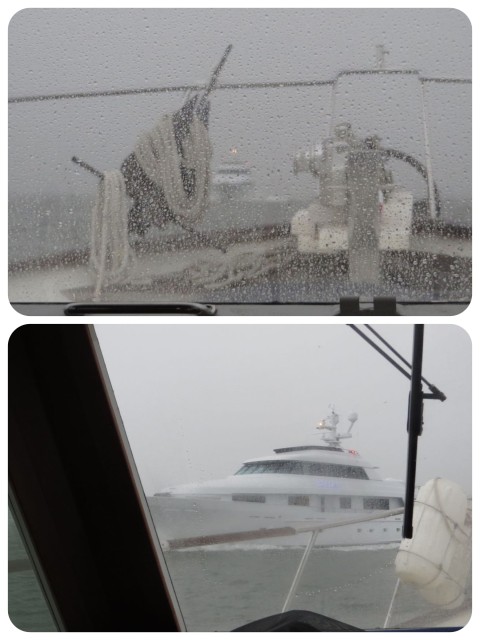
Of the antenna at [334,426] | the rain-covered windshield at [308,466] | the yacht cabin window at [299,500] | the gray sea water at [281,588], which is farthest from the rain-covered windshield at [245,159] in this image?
the gray sea water at [281,588]

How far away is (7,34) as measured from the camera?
1.79m

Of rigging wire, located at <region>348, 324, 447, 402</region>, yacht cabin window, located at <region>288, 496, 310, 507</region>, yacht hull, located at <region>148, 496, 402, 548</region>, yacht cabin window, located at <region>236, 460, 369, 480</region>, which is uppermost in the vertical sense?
rigging wire, located at <region>348, 324, 447, 402</region>

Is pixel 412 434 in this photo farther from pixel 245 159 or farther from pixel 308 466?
pixel 245 159

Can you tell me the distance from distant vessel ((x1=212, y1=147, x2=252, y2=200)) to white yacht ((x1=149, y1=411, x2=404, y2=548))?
1.41ft

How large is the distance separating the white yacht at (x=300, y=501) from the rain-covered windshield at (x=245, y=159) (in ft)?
0.98

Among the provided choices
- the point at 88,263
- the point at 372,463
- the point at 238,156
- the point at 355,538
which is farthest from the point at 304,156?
the point at 355,538

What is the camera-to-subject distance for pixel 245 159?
174 cm

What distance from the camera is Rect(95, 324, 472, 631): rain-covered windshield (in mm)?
1788

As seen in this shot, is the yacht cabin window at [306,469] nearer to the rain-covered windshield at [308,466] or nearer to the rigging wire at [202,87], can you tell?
the rain-covered windshield at [308,466]

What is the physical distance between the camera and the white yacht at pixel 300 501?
180 centimetres

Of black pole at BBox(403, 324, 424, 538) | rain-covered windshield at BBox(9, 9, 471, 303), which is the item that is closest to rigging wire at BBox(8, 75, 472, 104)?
rain-covered windshield at BBox(9, 9, 471, 303)

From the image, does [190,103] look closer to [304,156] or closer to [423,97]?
[304,156]

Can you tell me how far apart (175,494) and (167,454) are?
8cm

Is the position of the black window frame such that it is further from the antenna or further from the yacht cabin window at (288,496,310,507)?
the antenna
